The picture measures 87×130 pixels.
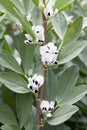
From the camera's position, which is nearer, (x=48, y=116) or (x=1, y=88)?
(x=48, y=116)

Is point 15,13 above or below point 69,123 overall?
above

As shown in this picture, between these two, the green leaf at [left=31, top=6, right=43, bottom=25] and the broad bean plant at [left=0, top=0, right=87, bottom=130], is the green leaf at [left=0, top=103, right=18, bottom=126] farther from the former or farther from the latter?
the green leaf at [left=31, top=6, right=43, bottom=25]

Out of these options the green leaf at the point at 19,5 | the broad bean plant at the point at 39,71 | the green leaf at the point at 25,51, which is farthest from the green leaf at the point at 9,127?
the green leaf at the point at 19,5

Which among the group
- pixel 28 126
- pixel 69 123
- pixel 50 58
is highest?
pixel 50 58

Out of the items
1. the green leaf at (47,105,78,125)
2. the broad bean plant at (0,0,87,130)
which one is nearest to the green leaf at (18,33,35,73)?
the broad bean plant at (0,0,87,130)

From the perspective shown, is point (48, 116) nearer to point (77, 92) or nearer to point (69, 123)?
point (77, 92)

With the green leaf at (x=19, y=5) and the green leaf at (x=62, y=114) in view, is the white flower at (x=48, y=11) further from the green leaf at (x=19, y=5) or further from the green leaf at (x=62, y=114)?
the green leaf at (x=62, y=114)

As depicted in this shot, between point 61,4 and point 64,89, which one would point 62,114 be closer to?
point 64,89

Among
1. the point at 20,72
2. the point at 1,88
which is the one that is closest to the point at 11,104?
the point at 1,88
